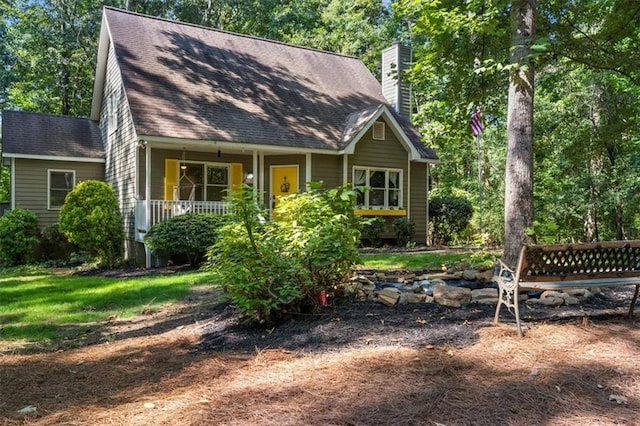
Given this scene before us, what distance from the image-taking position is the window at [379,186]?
569 inches

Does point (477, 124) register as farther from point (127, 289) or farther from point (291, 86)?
point (127, 289)

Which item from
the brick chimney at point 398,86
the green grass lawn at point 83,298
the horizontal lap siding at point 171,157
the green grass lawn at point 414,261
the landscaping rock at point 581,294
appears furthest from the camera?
the brick chimney at point 398,86

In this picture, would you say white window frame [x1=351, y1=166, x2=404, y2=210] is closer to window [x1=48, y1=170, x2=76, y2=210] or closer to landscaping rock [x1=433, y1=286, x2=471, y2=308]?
window [x1=48, y1=170, x2=76, y2=210]

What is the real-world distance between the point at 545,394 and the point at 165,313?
15.9ft

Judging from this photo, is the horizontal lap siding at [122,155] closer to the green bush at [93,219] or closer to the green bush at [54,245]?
the green bush at [93,219]

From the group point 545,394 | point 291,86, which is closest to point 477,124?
point 291,86

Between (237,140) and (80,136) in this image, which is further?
(80,136)

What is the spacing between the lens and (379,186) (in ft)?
48.6

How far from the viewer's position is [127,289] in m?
7.91

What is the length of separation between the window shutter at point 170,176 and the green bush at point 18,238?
4137 mm

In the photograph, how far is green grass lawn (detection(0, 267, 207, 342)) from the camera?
5.61m

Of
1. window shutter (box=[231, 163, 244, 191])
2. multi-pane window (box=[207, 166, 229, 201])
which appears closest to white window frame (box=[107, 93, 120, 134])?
multi-pane window (box=[207, 166, 229, 201])

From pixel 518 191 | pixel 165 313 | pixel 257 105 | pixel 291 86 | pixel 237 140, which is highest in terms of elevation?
pixel 291 86

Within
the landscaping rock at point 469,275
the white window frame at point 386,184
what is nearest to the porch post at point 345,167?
the white window frame at point 386,184
